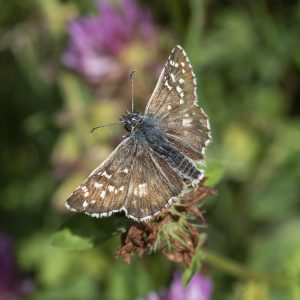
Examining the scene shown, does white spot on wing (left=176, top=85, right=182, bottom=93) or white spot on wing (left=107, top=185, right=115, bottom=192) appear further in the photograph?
Answer: white spot on wing (left=176, top=85, right=182, bottom=93)

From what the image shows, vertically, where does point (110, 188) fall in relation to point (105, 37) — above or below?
below

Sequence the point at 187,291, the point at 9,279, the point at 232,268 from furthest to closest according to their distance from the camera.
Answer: the point at 9,279 → the point at 187,291 → the point at 232,268

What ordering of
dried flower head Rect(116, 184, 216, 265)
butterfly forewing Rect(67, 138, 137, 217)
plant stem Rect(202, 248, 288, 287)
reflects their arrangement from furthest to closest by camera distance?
plant stem Rect(202, 248, 288, 287) → dried flower head Rect(116, 184, 216, 265) → butterfly forewing Rect(67, 138, 137, 217)

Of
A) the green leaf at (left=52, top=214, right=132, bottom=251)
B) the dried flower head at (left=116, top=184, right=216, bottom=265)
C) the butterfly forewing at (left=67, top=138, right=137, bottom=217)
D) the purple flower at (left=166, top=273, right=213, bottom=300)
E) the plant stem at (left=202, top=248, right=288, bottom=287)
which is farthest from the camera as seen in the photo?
the purple flower at (left=166, top=273, right=213, bottom=300)

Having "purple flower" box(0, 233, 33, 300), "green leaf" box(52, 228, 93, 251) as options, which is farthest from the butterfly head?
"purple flower" box(0, 233, 33, 300)

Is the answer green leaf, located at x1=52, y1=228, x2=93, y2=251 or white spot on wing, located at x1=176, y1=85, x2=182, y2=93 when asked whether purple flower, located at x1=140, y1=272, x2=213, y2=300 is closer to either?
green leaf, located at x1=52, y1=228, x2=93, y2=251

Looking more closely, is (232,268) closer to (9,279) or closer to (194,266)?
(194,266)

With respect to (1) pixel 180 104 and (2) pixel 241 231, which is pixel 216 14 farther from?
(1) pixel 180 104

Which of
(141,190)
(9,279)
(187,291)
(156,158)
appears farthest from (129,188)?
(9,279)
